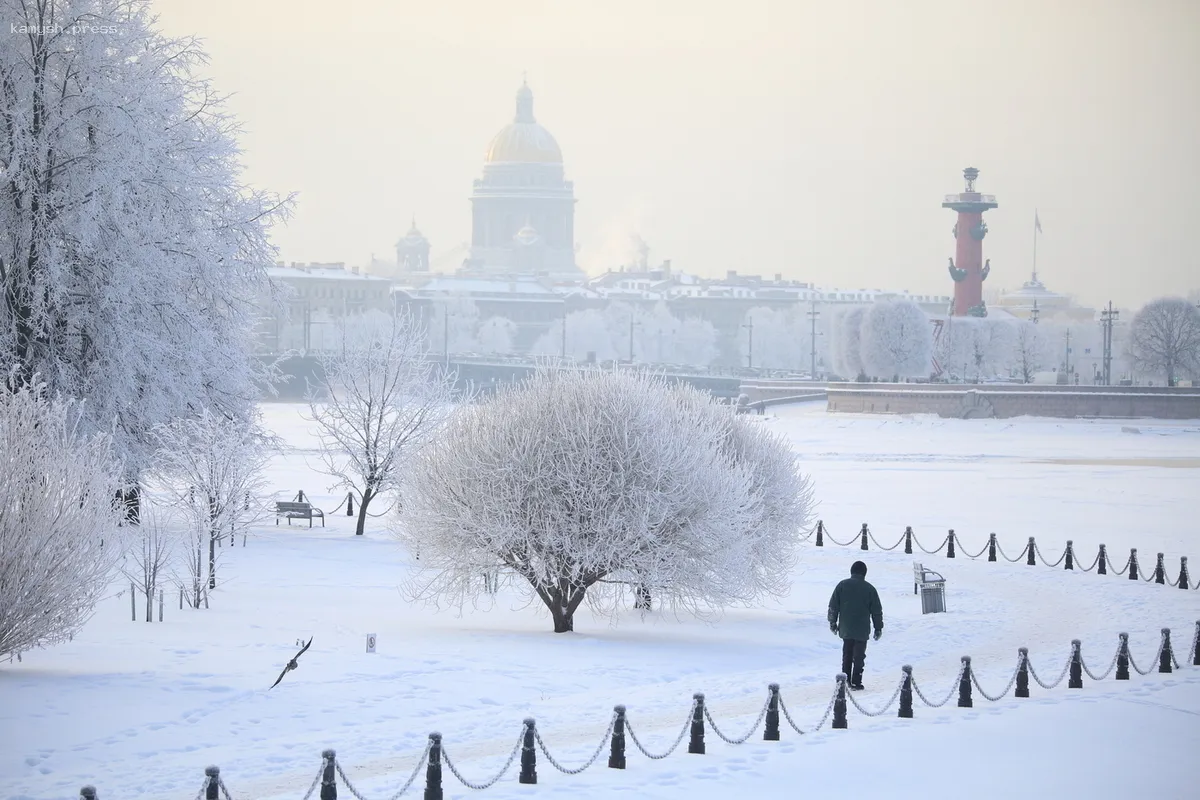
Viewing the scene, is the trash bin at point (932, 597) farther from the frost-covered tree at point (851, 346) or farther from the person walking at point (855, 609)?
the frost-covered tree at point (851, 346)

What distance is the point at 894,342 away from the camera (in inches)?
3799

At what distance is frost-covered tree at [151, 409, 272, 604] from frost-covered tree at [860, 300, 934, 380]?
72.6 metres

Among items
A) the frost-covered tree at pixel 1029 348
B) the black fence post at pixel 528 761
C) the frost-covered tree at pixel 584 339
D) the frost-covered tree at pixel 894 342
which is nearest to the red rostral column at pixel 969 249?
the frost-covered tree at pixel 1029 348

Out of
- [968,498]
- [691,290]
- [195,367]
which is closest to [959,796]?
[195,367]

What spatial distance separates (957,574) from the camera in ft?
91.9

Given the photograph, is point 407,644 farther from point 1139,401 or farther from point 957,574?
point 1139,401

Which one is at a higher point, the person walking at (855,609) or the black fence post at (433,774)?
the person walking at (855,609)

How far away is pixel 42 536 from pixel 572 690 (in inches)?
209

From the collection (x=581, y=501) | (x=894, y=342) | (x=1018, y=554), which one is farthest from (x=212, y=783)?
(x=894, y=342)

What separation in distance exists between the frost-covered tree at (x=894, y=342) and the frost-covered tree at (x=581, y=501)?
76.6 metres

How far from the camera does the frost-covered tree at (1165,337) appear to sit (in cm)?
9900

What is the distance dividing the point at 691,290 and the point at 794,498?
544ft

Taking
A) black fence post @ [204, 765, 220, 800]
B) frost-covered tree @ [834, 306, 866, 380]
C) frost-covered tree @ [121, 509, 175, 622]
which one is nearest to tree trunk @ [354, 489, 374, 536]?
frost-covered tree @ [121, 509, 175, 622]

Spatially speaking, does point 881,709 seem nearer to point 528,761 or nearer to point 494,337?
point 528,761
